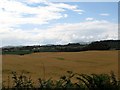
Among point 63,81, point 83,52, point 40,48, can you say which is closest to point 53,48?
point 40,48

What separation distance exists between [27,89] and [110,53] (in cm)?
3361

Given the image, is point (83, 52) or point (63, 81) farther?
point (83, 52)

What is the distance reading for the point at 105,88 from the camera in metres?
6.38

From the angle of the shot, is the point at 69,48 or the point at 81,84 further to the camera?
the point at 69,48

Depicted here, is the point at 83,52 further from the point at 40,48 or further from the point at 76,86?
the point at 76,86

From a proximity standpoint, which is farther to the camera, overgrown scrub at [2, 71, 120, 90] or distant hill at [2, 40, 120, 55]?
distant hill at [2, 40, 120, 55]

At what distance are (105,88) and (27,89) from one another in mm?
1332

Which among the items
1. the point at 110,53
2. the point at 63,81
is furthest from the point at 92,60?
the point at 63,81

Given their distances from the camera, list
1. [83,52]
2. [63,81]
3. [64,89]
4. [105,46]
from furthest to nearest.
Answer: [83,52]
[105,46]
[63,81]
[64,89]

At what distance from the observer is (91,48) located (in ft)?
147

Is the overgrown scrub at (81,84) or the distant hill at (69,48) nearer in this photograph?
the overgrown scrub at (81,84)

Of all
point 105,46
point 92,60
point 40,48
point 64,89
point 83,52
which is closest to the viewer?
point 64,89

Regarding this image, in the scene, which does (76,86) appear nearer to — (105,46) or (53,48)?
(105,46)

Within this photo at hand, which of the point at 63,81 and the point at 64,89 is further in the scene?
the point at 63,81
